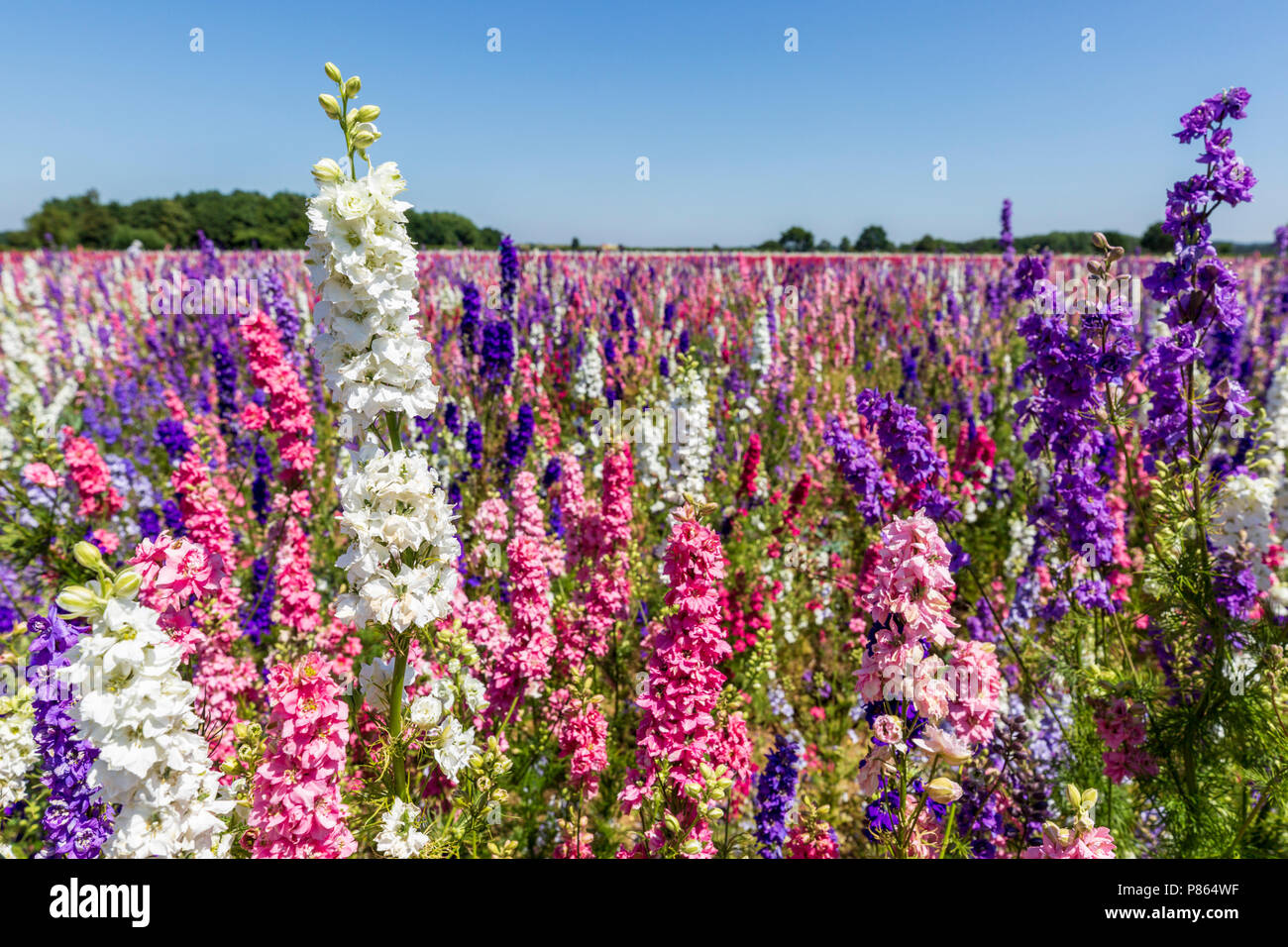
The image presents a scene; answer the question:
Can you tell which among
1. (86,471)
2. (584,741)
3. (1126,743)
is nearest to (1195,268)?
(1126,743)

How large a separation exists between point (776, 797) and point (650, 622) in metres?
1.48

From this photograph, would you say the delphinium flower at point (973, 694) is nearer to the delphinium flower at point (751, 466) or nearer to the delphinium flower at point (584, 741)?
the delphinium flower at point (584, 741)

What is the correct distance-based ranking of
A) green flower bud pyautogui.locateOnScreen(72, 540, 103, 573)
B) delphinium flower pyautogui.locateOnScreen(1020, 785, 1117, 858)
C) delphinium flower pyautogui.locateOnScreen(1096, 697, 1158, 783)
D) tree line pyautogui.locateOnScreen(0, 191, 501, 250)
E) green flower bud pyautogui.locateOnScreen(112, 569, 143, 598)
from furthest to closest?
tree line pyautogui.locateOnScreen(0, 191, 501, 250) < delphinium flower pyautogui.locateOnScreen(1096, 697, 1158, 783) < delphinium flower pyautogui.locateOnScreen(1020, 785, 1117, 858) < green flower bud pyautogui.locateOnScreen(112, 569, 143, 598) < green flower bud pyautogui.locateOnScreen(72, 540, 103, 573)

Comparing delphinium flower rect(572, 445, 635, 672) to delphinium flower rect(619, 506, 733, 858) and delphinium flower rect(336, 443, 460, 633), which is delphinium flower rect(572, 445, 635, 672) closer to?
delphinium flower rect(619, 506, 733, 858)

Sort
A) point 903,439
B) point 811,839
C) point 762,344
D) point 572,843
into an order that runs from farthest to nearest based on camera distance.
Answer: point 762,344
point 903,439
point 572,843
point 811,839

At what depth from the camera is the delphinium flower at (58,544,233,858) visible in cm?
136

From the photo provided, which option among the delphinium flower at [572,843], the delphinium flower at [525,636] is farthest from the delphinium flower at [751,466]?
the delphinium flower at [572,843]

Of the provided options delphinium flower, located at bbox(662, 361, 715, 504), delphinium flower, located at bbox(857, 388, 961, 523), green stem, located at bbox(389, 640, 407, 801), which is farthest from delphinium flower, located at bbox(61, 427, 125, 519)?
delphinium flower, located at bbox(857, 388, 961, 523)

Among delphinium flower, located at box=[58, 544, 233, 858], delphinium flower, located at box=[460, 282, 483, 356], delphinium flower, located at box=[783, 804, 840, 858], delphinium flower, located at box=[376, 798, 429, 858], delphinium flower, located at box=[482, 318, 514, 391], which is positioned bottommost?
delphinium flower, located at box=[783, 804, 840, 858]

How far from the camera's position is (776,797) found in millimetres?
2750

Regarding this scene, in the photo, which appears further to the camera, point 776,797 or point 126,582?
point 776,797

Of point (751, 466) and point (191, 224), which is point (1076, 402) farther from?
point (191, 224)

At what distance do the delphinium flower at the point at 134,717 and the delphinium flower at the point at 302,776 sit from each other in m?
0.29
